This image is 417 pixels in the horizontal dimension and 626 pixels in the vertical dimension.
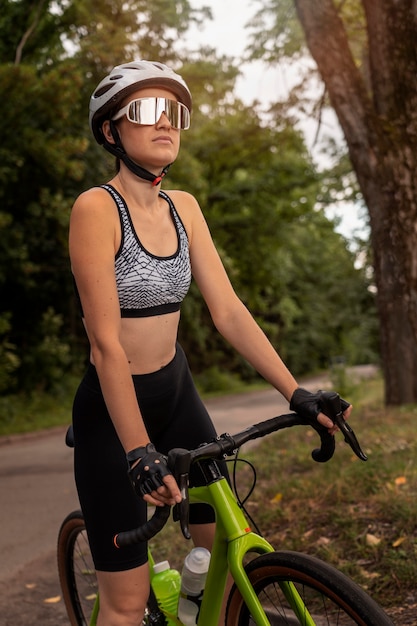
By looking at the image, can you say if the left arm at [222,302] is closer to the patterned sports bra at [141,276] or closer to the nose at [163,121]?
the patterned sports bra at [141,276]

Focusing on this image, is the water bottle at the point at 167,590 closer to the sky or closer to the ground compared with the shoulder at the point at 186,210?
closer to the ground

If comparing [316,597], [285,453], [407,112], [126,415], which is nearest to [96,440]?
[126,415]

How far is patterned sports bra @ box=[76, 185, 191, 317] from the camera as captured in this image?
2342 mm

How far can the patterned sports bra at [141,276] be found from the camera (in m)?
2.34

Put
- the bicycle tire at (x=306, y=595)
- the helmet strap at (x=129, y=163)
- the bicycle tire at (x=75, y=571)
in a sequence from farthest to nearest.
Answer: the bicycle tire at (x=75, y=571)
the helmet strap at (x=129, y=163)
the bicycle tire at (x=306, y=595)

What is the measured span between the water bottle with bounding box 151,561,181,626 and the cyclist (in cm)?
21

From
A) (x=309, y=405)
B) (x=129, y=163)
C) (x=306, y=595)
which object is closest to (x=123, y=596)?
(x=306, y=595)

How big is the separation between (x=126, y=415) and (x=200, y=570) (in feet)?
2.10

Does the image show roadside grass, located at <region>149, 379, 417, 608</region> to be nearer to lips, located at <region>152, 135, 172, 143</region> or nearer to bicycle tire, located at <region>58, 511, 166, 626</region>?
bicycle tire, located at <region>58, 511, 166, 626</region>

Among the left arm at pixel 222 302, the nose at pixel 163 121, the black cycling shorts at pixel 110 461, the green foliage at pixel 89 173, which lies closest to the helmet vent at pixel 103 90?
the nose at pixel 163 121

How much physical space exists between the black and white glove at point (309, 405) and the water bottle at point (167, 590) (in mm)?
826

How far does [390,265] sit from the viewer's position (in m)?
5.37

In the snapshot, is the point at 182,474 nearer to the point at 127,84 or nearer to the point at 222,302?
the point at 222,302

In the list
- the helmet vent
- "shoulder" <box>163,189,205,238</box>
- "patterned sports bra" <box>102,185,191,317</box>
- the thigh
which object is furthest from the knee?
the helmet vent
